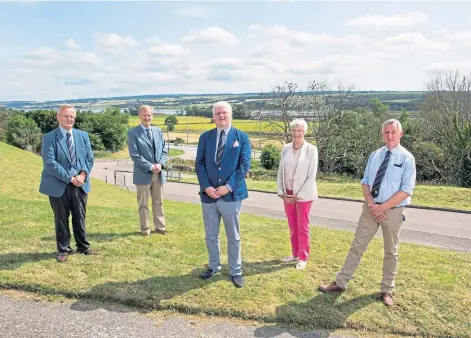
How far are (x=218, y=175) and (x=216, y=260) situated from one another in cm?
116

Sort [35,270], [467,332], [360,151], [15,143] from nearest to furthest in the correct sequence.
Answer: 1. [467,332]
2. [35,270]
3. [360,151]
4. [15,143]

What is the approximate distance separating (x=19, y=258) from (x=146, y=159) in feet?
7.57

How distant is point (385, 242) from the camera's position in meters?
4.64

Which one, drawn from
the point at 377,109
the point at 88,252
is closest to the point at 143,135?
the point at 88,252

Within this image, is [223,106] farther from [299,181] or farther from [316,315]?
[316,315]

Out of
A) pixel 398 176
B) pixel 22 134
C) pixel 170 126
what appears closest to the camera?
pixel 398 176

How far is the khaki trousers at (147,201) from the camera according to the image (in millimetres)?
6750

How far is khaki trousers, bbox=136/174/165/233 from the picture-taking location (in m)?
6.75

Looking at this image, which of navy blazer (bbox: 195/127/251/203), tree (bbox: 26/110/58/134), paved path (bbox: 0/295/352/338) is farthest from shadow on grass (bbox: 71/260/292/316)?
tree (bbox: 26/110/58/134)

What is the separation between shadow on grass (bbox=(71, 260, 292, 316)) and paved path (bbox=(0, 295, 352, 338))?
12 cm

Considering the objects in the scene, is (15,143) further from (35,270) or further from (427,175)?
(35,270)

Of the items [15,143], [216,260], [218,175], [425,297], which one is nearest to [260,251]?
[216,260]

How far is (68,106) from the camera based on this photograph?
18.0 ft

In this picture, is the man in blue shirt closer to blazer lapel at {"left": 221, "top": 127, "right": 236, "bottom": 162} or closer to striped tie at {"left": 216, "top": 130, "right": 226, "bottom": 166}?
blazer lapel at {"left": 221, "top": 127, "right": 236, "bottom": 162}
